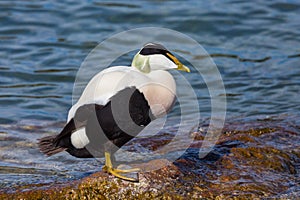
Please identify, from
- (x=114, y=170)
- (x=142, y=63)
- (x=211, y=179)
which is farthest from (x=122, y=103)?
(x=211, y=179)

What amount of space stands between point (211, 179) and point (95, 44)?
20.3ft

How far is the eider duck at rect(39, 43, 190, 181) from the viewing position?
4.36 m

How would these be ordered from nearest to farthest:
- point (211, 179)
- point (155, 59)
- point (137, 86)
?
point (137, 86), point (155, 59), point (211, 179)

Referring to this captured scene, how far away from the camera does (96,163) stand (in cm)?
534

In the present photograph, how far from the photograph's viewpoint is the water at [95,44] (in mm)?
7445

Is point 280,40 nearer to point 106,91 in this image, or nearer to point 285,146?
point 285,146

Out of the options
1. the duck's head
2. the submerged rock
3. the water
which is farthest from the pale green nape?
the water

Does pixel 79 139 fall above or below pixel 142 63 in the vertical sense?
below

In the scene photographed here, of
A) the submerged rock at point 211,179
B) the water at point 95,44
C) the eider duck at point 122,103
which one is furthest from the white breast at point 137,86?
the water at point 95,44

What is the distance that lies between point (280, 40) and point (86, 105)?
262 inches

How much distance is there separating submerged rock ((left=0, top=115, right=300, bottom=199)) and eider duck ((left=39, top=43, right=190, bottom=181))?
6.6 inches

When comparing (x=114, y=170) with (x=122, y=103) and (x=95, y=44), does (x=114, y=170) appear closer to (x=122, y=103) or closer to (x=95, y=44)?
(x=122, y=103)

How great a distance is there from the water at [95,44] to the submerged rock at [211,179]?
0.83 metres

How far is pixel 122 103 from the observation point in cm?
437
